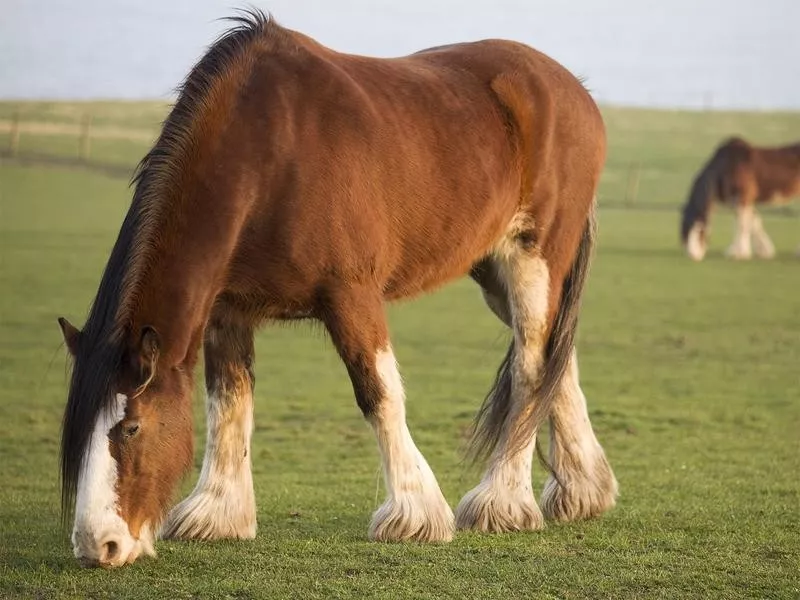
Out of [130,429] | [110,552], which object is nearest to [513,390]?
[130,429]

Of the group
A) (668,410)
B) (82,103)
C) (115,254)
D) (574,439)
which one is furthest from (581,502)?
(82,103)

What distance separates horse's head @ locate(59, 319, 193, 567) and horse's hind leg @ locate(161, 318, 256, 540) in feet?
2.92

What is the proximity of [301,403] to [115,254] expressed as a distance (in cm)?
617

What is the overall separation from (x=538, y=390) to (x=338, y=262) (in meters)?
1.60

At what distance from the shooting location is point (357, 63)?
6.21m

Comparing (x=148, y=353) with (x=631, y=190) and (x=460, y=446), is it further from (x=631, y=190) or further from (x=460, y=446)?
(x=631, y=190)

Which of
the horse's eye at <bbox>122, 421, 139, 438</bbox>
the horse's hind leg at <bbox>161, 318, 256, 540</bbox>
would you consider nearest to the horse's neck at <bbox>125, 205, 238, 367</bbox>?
the horse's eye at <bbox>122, 421, 139, 438</bbox>

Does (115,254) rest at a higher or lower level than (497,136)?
lower

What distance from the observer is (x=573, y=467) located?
6695mm

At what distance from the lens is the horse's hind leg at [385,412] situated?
5.55m

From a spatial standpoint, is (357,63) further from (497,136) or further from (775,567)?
(775,567)

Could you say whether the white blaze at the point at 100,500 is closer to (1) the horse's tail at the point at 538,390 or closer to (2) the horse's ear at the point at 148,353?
(2) the horse's ear at the point at 148,353

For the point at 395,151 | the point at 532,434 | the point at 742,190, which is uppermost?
the point at 395,151

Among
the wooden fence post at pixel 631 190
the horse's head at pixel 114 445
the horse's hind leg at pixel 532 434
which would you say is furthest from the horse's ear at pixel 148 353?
the wooden fence post at pixel 631 190
